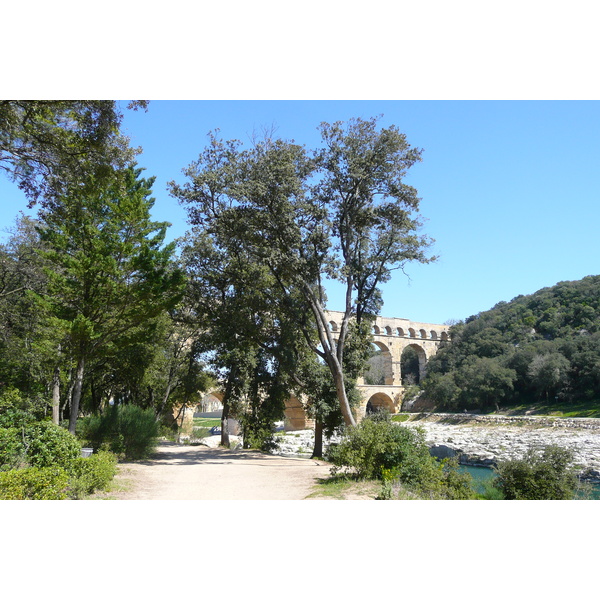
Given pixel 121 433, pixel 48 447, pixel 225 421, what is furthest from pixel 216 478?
pixel 225 421

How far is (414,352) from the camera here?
56.4 meters

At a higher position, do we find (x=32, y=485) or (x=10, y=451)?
(x=10, y=451)

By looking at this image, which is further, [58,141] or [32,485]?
[58,141]

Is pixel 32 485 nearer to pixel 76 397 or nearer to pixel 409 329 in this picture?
pixel 76 397

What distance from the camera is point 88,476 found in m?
6.44

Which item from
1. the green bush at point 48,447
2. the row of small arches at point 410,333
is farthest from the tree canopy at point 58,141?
the row of small arches at point 410,333

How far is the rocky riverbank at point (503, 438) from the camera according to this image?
16844 millimetres

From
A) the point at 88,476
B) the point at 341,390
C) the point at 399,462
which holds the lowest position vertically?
the point at 88,476

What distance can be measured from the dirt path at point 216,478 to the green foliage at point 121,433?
51 cm

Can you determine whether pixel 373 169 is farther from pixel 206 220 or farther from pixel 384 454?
pixel 384 454

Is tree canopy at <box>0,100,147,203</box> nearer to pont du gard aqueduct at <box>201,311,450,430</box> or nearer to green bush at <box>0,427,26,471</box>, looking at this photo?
green bush at <box>0,427,26,471</box>

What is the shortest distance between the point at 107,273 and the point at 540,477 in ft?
27.8
